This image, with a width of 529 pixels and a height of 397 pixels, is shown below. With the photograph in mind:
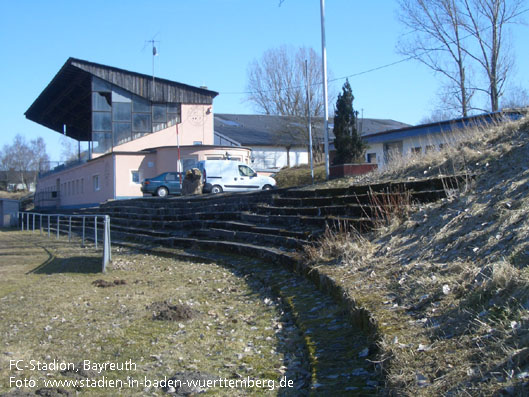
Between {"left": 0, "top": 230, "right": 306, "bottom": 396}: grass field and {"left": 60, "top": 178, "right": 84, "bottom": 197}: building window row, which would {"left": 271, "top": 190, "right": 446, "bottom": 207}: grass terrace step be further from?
{"left": 60, "top": 178, "right": 84, "bottom": 197}: building window row

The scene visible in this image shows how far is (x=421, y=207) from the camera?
8109 millimetres

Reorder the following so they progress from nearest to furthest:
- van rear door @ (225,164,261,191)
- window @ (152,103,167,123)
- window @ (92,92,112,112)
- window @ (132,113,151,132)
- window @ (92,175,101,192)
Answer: van rear door @ (225,164,261,191)
window @ (92,92,112,112)
window @ (92,175,101,192)
window @ (132,113,151,132)
window @ (152,103,167,123)

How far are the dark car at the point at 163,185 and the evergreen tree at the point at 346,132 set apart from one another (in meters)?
14.8

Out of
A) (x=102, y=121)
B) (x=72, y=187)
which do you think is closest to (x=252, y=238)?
(x=102, y=121)

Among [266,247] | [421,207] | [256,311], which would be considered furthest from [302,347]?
[266,247]

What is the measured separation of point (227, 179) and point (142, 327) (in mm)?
21909

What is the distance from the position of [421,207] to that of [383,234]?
738 millimetres

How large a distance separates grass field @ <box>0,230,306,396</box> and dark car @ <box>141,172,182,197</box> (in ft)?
66.9

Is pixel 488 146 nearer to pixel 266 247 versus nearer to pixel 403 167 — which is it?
pixel 403 167

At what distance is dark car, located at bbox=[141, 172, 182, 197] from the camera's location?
1261 inches

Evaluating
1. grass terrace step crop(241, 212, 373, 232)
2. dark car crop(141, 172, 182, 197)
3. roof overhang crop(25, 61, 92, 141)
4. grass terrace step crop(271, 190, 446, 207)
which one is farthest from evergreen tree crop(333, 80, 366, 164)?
roof overhang crop(25, 61, 92, 141)

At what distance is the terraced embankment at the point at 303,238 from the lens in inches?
192

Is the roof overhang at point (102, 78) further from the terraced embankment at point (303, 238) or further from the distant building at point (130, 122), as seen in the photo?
the terraced embankment at point (303, 238)

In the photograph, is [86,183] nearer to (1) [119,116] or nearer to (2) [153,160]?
(1) [119,116]
